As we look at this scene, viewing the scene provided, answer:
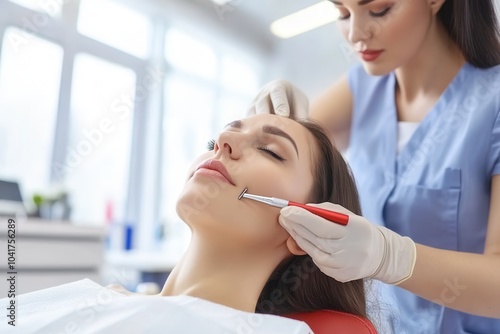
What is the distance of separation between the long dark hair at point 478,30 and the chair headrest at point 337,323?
29.9 inches

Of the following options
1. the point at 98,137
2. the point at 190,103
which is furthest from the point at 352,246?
the point at 190,103

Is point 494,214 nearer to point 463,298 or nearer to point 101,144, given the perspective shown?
point 463,298

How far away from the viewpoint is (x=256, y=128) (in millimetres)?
998

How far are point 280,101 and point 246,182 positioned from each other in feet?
1.40

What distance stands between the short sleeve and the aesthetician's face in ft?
0.91

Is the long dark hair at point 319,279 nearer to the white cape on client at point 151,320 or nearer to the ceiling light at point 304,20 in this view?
the white cape on client at point 151,320

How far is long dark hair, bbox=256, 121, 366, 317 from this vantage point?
40.9 inches

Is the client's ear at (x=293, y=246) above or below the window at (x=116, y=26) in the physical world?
below

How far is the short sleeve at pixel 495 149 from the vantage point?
106 cm

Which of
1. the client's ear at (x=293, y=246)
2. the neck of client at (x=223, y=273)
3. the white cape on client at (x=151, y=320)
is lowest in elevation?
the white cape on client at (x=151, y=320)

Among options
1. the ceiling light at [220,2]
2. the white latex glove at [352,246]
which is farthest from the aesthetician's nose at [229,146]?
the ceiling light at [220,2]

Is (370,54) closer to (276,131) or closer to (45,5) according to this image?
(276,131)

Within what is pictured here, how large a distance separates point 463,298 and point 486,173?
0.34 metres

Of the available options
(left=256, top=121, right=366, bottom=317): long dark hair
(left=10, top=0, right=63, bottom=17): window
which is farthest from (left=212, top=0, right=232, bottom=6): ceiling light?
(left=256, top=121, right=366, bottom=317): long dark hair
